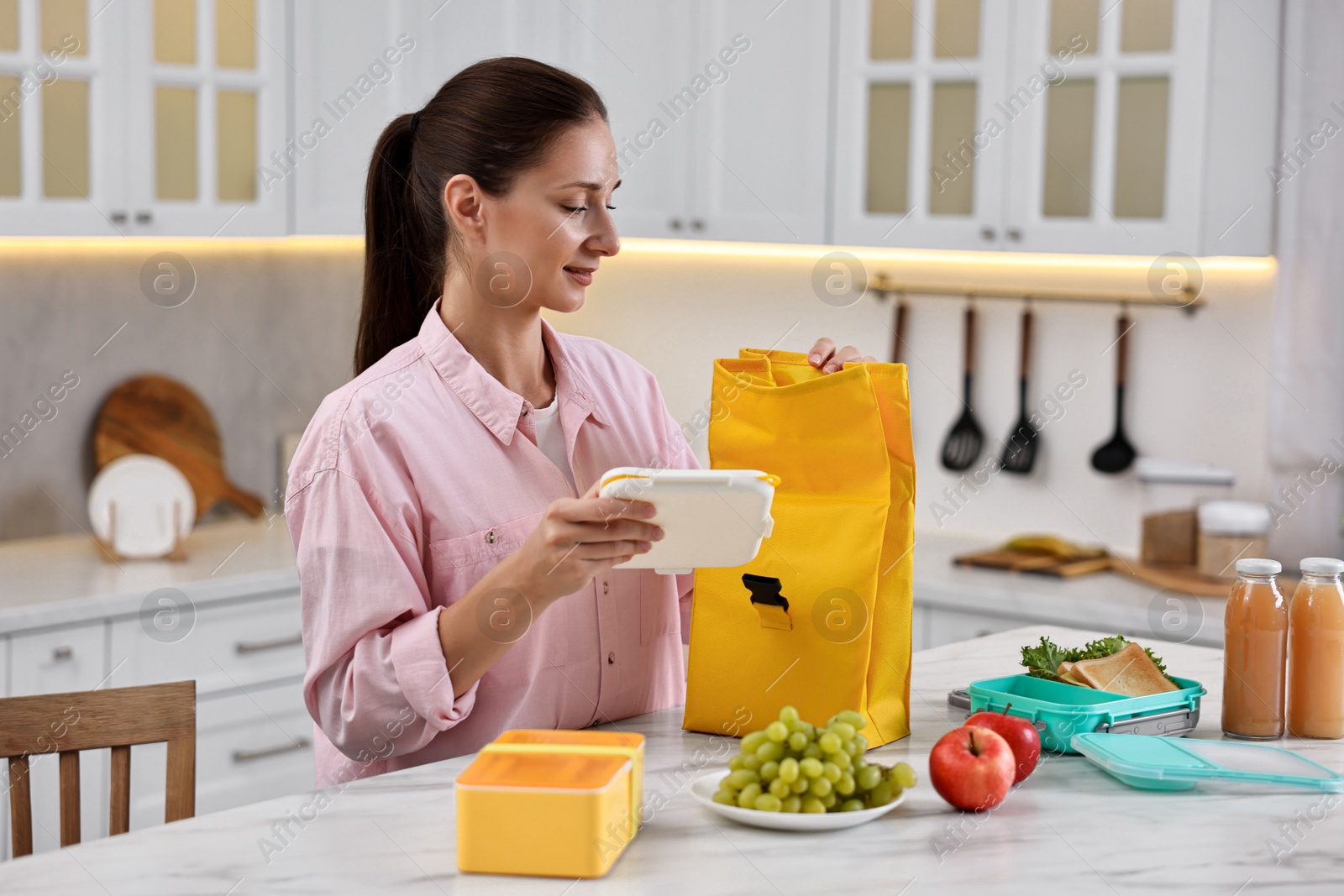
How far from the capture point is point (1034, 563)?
318cm

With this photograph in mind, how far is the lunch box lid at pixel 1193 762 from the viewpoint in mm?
1329

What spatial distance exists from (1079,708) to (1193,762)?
131 mm

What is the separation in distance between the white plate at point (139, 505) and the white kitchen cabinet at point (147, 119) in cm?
59

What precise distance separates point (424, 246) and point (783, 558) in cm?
61

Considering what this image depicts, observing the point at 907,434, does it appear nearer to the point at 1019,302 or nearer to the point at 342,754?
the point at 342,754

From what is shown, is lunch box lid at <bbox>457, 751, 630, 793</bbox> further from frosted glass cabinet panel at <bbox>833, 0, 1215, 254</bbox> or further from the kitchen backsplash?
frosted glass cabinet panel at <bbox>833, 0, 1215, 254</bbox>

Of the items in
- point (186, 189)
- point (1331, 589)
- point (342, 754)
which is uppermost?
point (186, 189)

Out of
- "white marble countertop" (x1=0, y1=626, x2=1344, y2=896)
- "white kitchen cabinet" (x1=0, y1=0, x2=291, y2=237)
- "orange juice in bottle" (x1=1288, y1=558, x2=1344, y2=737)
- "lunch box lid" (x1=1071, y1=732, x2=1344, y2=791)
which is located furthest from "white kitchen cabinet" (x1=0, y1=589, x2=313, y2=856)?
"orange juice in bottle" (x1=1288, y1=558, x2=1344, y2=737)

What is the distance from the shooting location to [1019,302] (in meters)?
3.43

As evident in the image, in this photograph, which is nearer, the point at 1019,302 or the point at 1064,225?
the point at 1064,225

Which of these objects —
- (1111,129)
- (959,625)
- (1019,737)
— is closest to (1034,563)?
(959,625)

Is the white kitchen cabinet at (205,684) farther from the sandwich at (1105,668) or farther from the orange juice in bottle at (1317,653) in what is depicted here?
the orange juice in bottle at (1317,653)

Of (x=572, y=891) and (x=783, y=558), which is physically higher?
(x=783, y=558)

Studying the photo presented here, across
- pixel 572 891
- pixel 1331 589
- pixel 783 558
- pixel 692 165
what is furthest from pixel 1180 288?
pixel 572 891
